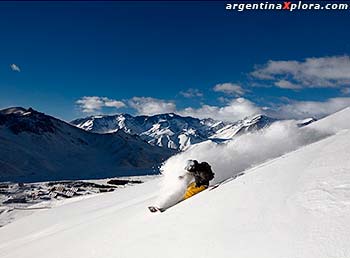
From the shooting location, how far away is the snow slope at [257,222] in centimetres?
434

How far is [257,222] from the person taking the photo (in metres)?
5.18

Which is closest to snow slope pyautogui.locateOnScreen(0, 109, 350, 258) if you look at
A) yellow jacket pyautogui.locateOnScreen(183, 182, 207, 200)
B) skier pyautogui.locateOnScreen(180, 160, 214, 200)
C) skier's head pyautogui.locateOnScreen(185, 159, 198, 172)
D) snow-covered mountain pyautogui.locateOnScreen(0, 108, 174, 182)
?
yellow jacket pyautogui.locateOnScreen(183, 182, 207, 200)

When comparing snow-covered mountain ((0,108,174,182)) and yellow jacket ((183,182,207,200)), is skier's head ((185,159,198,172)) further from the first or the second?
snow-covered mountain ((0,108,174,182))

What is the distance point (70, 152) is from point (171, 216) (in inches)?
7447

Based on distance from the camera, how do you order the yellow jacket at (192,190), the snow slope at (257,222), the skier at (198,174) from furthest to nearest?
the skier at (198,174) < the yellow jacket at (192,190) < the snow slope at (257,222)

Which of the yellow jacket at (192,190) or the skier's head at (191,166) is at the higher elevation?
the skier's head at (191,166)

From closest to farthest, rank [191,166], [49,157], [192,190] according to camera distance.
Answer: [192,190]
[191,166]
[49,157]

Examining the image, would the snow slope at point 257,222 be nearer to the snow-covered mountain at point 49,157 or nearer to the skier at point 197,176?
the skier at point 197,176

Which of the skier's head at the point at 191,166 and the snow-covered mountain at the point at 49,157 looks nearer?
the skier's head at the point at 191,166

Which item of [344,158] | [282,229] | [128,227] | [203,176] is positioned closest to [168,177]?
[203,176]

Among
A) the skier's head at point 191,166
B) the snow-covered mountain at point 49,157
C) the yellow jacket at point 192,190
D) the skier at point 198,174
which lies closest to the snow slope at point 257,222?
the yellow jacket at point 192,190

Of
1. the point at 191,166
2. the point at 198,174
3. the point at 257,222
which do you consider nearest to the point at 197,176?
the point at 198,174

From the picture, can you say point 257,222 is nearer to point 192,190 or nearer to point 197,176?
point 192,190

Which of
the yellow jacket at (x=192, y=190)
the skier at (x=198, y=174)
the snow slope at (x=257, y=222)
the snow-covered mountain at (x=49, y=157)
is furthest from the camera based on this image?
the snow-covered mountain at (x=49, y=157)
